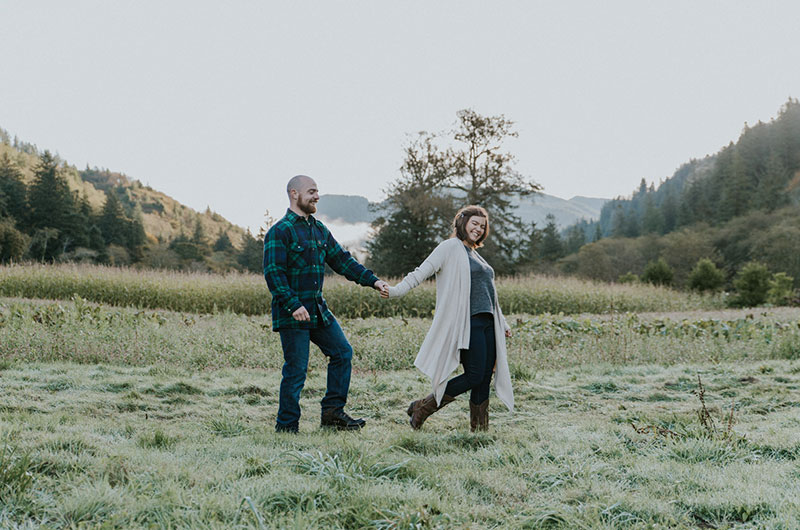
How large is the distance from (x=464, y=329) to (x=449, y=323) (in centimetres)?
12

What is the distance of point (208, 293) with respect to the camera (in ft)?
54.3

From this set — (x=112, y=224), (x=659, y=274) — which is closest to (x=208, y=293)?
(x=659, y=274)

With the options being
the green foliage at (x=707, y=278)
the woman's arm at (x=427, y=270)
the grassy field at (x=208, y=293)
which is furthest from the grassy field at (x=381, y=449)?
the green foliage at (x=707, y=278)

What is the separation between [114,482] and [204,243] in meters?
62.0

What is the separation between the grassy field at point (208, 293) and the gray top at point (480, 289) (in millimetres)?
10681

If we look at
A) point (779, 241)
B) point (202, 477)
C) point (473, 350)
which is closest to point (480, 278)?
point (473, 350)

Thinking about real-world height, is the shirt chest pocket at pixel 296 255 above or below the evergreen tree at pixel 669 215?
below

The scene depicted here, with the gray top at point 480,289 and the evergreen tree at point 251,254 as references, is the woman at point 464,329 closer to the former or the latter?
the gray top at point 480,289

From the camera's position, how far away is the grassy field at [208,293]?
1614 cm

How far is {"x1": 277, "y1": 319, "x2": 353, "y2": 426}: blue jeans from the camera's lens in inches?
161

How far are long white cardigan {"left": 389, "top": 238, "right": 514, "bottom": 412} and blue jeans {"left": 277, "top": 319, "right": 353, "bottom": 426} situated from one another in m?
0.55

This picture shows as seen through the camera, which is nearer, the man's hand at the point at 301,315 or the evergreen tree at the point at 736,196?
the man's hand at the point at 301,315

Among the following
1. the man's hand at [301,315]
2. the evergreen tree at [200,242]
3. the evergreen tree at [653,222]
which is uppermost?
the evergreen tree at [653,222]

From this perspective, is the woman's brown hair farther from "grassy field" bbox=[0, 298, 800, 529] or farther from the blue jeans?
"grassy field" bbox=[0, 298, 800, 529]
